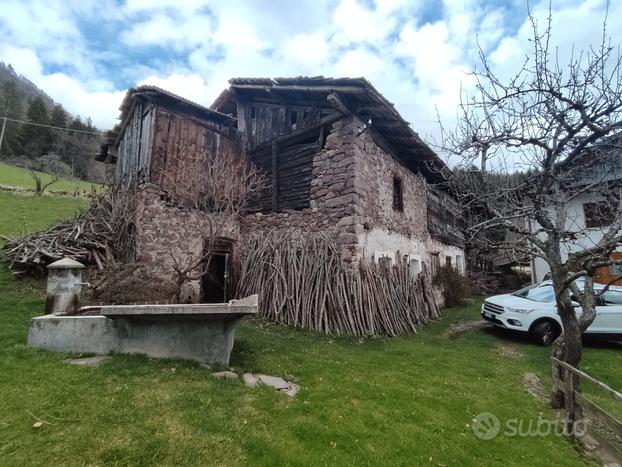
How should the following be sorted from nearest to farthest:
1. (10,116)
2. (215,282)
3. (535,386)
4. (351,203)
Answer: (535,386) → (351,203) → (215,282) → (10,116)

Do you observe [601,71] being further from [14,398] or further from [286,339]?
[14,398]

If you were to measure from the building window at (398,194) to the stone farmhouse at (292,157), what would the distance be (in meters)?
0.03

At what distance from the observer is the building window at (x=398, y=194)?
1006cm

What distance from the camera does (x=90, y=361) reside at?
376cm

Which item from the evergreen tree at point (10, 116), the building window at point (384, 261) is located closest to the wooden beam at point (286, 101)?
the building window at point (384, 261)

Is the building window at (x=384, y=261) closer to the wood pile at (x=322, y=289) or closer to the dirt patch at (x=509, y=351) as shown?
the wood pile at (x=322, y=289)

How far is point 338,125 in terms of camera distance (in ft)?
26.0

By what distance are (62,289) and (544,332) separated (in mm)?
9921

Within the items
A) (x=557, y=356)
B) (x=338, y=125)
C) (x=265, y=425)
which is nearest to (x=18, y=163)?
(x=338, y=125)

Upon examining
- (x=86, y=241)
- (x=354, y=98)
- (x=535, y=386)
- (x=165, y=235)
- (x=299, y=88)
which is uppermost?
(x=299, y=88)

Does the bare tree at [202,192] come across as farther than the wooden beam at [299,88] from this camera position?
Yes

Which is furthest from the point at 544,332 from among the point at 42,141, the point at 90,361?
the point at 42,141

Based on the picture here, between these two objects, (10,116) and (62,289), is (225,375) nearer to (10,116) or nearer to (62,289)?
(62,289)

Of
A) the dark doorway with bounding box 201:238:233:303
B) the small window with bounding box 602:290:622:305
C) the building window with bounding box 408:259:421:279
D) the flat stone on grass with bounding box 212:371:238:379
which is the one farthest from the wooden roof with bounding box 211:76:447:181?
the flat stone on grass with bounding box 212:371:238:379
